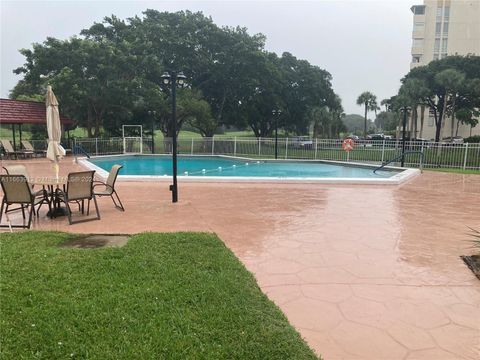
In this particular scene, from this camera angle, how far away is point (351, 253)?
201 inches

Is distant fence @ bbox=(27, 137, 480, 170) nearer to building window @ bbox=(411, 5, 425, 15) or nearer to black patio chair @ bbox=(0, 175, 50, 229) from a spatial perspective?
black patio chair @ bbox=(0, 175, 50, 229)

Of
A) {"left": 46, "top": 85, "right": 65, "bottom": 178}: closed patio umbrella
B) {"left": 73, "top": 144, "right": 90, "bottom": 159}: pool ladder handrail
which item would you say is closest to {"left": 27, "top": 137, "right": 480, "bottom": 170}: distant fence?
{"left": 73, "top": 144, "right": 90, "bottom": 159}: pool ladder handrail

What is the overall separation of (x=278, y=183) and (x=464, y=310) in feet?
27.7

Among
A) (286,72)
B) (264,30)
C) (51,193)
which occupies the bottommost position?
(51,193)

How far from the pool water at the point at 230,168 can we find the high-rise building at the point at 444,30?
4412cm

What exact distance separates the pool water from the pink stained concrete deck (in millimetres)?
6688

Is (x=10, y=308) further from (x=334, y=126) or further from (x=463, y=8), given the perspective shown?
(x=463, y=8)

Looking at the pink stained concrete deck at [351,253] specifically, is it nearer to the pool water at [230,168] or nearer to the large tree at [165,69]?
the pool water at [230,168]

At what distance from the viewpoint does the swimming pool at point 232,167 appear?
1695 centimetres

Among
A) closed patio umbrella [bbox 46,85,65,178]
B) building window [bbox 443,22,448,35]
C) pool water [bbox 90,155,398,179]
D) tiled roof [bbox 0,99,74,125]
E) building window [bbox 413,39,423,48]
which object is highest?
building window [bbox 443,22,448,35]

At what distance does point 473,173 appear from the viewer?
15.8 metres

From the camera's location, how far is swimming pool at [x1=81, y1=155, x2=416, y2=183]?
17.0 meters

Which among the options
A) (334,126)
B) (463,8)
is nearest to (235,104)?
(334,126)

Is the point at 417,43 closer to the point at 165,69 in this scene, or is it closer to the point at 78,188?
the point at 165,69
